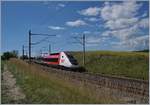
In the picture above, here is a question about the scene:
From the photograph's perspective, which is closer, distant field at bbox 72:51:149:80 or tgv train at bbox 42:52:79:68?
tgv train at bbox 42:52:79:68

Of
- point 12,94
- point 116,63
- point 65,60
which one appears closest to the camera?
point 12,94

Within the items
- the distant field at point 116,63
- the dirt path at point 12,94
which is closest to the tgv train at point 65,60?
the distant field at point 116,63

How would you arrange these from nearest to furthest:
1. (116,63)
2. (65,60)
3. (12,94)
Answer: (12,94)
(65,60)
(116,63)

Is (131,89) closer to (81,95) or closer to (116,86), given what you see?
(116,86)

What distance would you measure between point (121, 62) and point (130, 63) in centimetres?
272

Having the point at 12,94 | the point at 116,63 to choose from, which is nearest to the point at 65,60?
the point at 116,63

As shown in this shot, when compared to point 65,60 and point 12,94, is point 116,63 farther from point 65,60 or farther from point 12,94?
point 12,94

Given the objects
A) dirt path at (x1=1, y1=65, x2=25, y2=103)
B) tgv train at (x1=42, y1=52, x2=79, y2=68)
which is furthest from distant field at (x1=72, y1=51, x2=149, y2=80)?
dirt path at (x1=1, y1=65, x2=25, y2=103)

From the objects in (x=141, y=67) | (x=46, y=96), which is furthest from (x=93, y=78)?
(x=141, y=67)

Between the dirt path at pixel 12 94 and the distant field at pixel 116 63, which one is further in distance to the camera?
the distant field at pixel 116 63

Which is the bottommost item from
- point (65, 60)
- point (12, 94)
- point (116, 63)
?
point (12, 94)

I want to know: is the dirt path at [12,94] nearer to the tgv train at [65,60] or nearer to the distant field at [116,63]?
the tgv train at [65,60]

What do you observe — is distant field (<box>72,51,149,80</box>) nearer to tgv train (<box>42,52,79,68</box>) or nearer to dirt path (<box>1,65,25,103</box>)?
tgv train (<box>42,52,79,68</box>)

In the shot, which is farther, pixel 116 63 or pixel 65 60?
pixel 116 63
